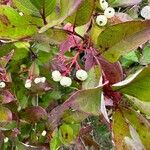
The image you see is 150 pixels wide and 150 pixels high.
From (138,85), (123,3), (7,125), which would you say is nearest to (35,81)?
(7,125)

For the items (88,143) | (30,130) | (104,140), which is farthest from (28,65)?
(104,140)

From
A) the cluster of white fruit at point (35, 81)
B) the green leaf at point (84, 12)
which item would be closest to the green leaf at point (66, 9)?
the green leaf at point (84, 12)

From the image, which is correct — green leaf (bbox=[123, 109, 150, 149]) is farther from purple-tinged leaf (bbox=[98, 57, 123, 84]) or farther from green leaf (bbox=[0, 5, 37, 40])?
green leaf (bbox=[0, 5, 37, 40])

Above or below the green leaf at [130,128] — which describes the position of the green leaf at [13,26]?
above

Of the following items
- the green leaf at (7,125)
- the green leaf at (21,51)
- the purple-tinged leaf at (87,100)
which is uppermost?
the green leaf at (21,51)

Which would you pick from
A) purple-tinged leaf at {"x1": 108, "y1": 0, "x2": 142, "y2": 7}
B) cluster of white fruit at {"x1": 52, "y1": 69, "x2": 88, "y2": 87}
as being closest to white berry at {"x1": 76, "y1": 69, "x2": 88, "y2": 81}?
cluster of white fruit at {"x1": 52, "y1": 69, "x2": 88, "y2": 87}

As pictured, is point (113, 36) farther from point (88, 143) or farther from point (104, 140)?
point (104, 140)

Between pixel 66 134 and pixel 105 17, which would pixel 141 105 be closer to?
pixel 105 17

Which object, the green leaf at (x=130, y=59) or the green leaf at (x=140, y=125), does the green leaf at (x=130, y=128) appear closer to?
the green leaf at (x=140, y=125)
